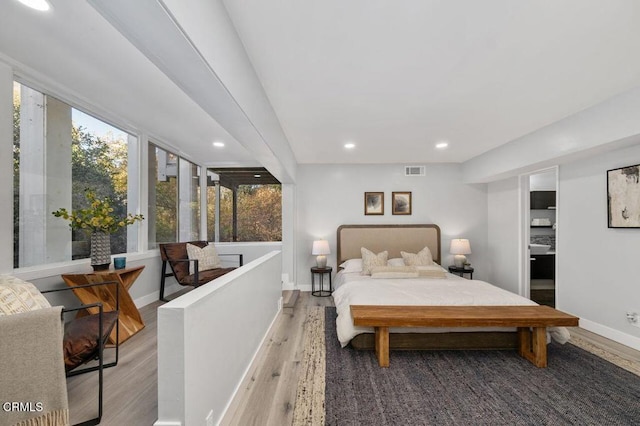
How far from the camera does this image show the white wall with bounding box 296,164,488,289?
5.37 meters

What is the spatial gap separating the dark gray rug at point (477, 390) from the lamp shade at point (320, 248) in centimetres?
218

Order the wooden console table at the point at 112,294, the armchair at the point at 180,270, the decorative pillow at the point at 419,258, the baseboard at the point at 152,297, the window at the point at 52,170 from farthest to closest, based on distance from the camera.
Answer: the decorative pillow at the point at 419,258, the armchair at the point at 180,270, the baseboard at the point at 152,297, the wooden console table at the point at 112,294, the window at the point at 52,170

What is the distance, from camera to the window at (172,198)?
4285 mm

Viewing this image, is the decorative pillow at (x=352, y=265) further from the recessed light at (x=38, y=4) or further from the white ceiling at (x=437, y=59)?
the recessed light at (x=38, y=4)

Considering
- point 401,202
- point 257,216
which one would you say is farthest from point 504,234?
point 257,216

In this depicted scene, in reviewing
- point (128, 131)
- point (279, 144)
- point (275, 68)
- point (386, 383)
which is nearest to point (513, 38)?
point (275, 68)

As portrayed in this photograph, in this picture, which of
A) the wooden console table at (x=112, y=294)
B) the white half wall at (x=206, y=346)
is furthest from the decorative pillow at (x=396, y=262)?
the wooden console table at (x=112, y=294)

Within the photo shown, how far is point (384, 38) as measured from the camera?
1745 mm

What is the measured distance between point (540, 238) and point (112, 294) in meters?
7.11

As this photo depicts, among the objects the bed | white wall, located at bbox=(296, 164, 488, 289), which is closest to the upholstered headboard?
white wall, located at bbox=(296, 164, 488, 289)

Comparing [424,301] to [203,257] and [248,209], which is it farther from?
[248,209]

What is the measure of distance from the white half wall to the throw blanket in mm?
521

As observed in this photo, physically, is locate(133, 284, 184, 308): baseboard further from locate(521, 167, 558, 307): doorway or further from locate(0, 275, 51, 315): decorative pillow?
locate(521, 167, 558, 307): doorway

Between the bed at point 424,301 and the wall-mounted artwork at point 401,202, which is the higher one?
the wall-mounted artwork at point 401,202
